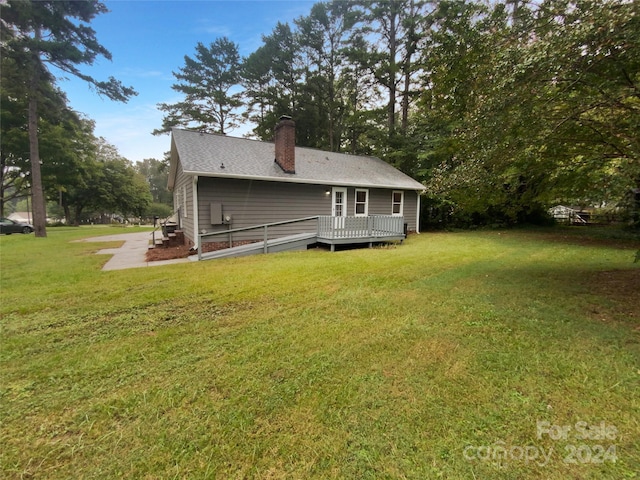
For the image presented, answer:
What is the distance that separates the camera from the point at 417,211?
15.1 meters

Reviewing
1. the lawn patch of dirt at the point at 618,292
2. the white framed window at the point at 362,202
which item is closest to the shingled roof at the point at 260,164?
the white framed window at the point at 362,202

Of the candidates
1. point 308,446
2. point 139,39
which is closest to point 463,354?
point 308,446

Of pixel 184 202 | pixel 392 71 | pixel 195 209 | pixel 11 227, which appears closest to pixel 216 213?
pixel 195 209

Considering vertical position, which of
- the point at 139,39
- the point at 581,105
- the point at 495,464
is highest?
the point at 139,39

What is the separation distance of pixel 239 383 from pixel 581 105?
542 cm

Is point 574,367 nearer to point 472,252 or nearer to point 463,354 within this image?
point 463,354

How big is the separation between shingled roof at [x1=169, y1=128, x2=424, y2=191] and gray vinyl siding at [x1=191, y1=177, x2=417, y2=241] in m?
0.39

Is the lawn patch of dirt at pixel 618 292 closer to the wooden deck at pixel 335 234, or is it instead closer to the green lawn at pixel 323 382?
the green lawn at pixel 323 382

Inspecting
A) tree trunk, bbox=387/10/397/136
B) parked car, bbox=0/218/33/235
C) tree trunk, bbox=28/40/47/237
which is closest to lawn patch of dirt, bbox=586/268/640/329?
tree trunk, bbox=387/10/397/136

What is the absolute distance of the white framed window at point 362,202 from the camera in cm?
1302

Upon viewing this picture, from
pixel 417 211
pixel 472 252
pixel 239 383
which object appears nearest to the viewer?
pixel 239 383

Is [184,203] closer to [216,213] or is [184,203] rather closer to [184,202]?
[184,202]

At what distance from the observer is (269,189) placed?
417 inches

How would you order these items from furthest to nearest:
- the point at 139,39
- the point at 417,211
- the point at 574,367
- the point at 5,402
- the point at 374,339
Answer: the point at 417,211
the point at 139,39
the point at 374,339
the point at 574,367
the point at 5,402
